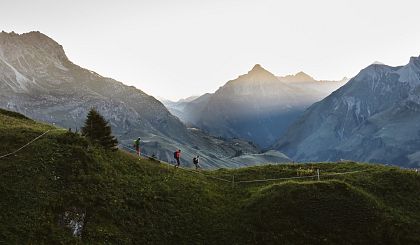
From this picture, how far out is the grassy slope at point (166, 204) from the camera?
1439 inches

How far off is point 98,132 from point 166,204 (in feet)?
44.0

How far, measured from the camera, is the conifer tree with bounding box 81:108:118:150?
166ft

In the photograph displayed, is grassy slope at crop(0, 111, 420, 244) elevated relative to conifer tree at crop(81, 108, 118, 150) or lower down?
lower down

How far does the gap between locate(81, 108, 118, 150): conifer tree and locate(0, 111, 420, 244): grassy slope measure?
1.62 meters

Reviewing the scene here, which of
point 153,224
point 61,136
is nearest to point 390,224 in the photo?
point 153,224

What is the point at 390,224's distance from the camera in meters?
41.5

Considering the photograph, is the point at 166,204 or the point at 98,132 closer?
the point at 166,204

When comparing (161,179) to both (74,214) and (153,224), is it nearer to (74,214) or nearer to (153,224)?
(153,224)

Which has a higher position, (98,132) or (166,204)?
(98,132)

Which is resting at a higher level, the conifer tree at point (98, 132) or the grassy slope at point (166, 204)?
the conifer tree at point (98, 132)

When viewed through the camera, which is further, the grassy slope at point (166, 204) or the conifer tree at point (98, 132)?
the conifer tree at point (98, 132)

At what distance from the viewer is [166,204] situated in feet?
142

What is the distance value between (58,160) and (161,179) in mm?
10958

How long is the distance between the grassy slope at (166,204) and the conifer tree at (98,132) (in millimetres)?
1615
